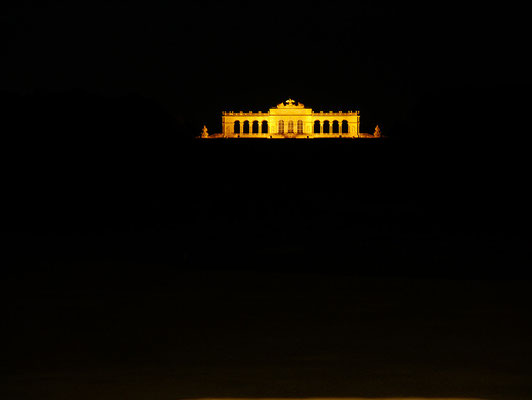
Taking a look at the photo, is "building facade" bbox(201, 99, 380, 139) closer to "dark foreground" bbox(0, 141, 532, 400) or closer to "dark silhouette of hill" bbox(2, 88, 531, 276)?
"dark silhouette of hill" bbox(2, 88, 531, 276)

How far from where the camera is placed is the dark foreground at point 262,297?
4531mm

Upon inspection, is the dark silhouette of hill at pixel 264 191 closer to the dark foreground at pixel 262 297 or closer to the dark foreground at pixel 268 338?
the dark foreground at pixel 262 297

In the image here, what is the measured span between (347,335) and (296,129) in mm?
40871

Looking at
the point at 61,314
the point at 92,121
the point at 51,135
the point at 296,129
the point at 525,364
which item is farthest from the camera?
the point at 296,129

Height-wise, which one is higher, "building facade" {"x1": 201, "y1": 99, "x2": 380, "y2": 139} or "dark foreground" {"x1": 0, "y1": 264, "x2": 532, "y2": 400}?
"building facade" {"x1": 201, "y1": 99, "x2": 380, "y2": 139}

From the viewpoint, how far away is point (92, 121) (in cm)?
2525

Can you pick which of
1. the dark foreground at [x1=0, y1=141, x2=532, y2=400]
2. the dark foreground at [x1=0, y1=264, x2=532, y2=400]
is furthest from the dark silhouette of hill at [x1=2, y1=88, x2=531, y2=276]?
the dark foreground at [x1=0, y1=264, x2=532, y2=400]

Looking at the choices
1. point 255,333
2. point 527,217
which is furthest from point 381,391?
point 527,217

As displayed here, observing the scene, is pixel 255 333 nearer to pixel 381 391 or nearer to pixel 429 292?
pixel 381 391

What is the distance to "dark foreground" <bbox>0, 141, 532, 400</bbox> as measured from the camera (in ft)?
14.9

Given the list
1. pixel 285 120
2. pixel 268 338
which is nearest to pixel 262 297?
pixel 268 338

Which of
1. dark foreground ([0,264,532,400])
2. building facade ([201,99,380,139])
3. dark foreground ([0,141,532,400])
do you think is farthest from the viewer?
building facade ([201,99,380,139])

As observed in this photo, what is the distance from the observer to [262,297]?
6895 millimetres

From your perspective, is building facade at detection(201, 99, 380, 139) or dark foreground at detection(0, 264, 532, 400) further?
building facade at detection(201, 99, 380, 139)
